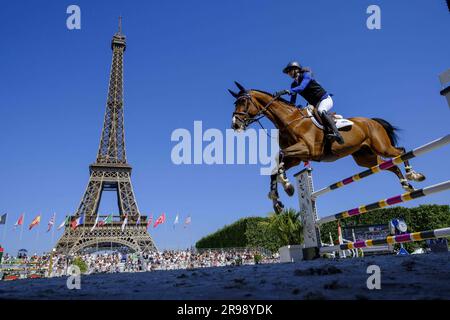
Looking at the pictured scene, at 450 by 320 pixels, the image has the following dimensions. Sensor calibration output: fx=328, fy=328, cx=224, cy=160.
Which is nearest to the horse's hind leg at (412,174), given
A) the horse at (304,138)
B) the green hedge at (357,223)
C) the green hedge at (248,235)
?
the horse at (304,138)

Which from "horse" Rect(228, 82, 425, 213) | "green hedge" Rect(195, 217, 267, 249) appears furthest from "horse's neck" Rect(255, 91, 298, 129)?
"green hedge" Rect(195, 217, 267, 249)

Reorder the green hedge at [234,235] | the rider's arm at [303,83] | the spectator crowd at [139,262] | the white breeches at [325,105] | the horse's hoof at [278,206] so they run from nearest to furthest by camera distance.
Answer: the horse's hoof at [278,206] → the white breeches at [325,105] → the rider's arm at [303,83] → the spectator crowd at [139,262] → the green hedge at [234,235]

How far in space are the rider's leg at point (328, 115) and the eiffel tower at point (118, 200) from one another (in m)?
36.4

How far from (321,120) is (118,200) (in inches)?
1755

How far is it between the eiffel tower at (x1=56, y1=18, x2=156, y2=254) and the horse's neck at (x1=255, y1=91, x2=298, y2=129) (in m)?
35.8

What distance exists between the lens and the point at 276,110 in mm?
5637

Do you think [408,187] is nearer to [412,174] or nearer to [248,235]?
[412,174]

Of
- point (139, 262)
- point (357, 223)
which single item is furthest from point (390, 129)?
point (357, 223)

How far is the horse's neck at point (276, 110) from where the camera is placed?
554 cm

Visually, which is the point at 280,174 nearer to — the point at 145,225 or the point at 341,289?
the point at 341,289

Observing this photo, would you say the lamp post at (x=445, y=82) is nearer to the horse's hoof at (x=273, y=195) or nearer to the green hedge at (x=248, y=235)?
the horse's hoof at (x=273, y=195)

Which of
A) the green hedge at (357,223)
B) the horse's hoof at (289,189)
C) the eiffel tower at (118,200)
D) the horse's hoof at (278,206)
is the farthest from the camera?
the eiffel tower at (118,200)

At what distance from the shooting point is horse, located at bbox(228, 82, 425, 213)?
5129 mm
